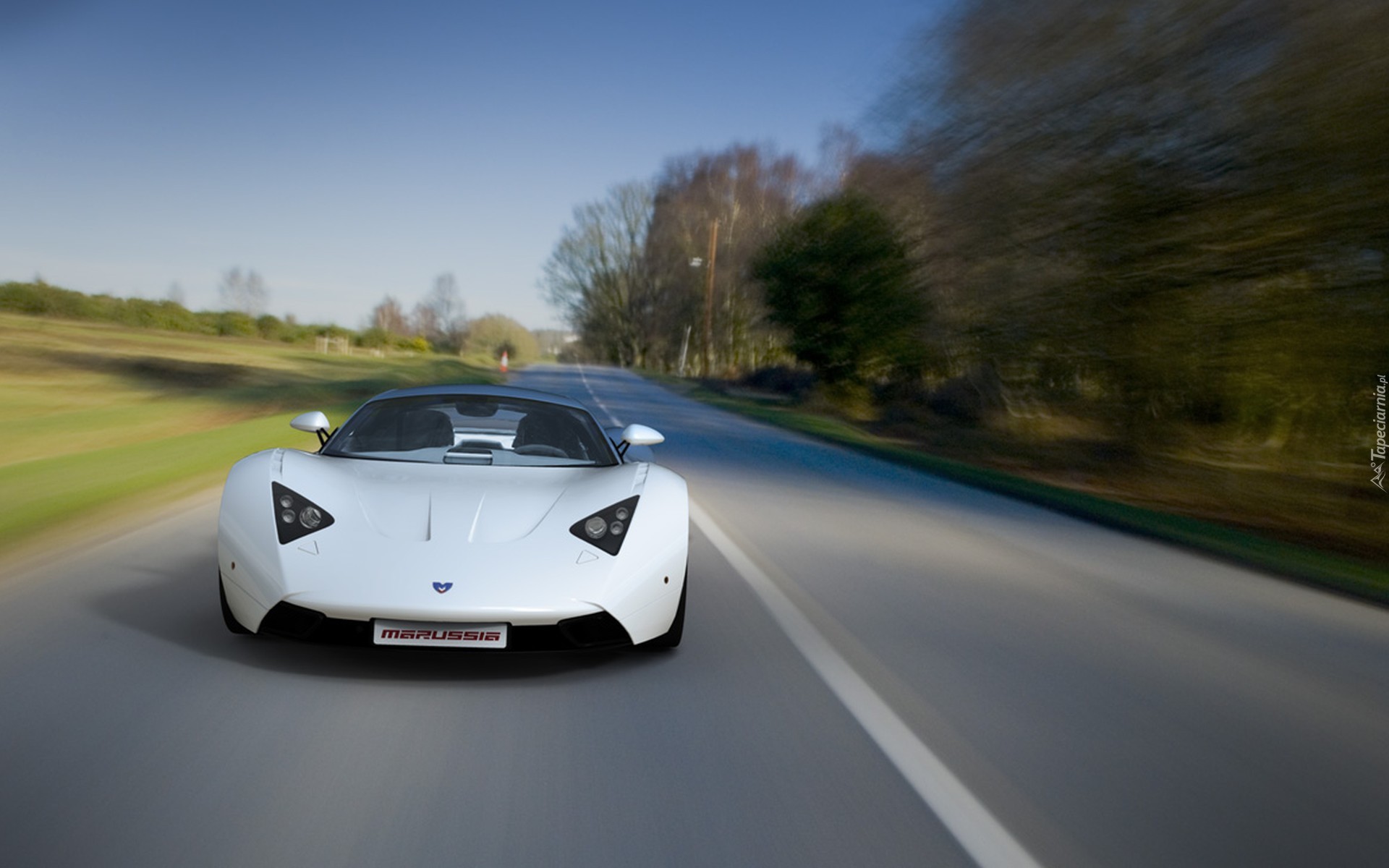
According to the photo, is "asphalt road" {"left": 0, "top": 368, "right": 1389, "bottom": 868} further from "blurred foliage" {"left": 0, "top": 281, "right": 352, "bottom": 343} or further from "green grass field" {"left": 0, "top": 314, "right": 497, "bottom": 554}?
"blurred foliage" {"left": 0, "top": 281, "right": 352, "bottom": 343}

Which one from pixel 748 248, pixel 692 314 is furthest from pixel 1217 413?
pixel 692 314

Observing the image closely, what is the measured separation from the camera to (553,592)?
4441 mm

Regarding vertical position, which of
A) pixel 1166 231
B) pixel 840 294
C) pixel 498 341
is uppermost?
pixel 1166 231

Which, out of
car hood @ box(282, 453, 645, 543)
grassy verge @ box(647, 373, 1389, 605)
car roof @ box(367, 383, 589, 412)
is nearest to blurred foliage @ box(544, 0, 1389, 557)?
grassy verge @ box(647, 373, 1389, 605)

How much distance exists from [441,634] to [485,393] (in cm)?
229

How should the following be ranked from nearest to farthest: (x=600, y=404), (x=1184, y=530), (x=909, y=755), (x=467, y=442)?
1. (x=909, y=755)
2. (x=467, y=442)
3. (x=1184, y=530)
4. (x=600, y=404)

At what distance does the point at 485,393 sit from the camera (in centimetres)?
645

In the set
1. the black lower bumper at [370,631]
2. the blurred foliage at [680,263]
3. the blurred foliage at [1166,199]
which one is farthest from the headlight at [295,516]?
the blurred foliage at [680,263]

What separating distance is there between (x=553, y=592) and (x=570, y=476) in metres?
1.12

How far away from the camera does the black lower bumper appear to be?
438 centimetres

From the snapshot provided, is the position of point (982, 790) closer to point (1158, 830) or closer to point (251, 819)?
point (1158, 830)

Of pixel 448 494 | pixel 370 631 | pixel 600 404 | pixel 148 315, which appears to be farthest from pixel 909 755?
pixel 148 315

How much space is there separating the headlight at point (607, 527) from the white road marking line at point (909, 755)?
1084mm

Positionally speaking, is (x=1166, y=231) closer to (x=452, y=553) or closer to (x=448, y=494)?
(x=448, y=494)
